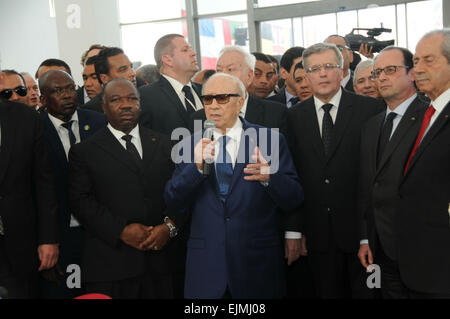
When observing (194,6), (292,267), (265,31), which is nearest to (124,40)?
(194,6)

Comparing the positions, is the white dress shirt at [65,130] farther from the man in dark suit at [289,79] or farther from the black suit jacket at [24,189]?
the man in dark suit at [289,79]

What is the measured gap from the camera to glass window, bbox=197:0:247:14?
40.5ft

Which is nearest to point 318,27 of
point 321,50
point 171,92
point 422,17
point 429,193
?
point 422,17

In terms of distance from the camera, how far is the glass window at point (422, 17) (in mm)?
10373

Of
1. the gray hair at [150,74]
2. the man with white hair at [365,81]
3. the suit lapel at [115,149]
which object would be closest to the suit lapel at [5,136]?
the suit lapel at [115,149]

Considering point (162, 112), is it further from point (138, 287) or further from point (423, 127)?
point (423, 127)

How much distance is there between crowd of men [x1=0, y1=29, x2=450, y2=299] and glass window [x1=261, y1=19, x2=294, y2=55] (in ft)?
27.6

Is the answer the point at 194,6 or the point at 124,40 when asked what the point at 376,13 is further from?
the point at 124,40

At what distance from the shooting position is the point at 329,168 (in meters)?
3.29

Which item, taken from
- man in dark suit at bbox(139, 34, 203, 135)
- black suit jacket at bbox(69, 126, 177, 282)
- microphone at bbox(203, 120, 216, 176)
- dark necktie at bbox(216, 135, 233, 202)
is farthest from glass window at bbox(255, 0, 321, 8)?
microphone at bbox(203, 120, 216, 176)

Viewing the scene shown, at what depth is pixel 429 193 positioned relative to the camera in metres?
2.48
